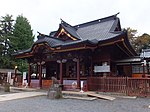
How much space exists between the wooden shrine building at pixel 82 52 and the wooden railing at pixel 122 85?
1184 mm

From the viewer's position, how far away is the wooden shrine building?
16.9 metres

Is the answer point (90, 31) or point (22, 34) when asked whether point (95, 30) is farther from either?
point (22, 34)

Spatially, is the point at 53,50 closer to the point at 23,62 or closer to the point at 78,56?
the point at 78,56

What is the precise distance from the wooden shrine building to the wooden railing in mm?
1184

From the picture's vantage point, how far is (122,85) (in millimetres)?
14531

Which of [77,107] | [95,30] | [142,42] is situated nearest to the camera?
[77,107]

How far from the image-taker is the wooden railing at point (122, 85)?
1357 centimetres

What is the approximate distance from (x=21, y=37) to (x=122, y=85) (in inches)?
979

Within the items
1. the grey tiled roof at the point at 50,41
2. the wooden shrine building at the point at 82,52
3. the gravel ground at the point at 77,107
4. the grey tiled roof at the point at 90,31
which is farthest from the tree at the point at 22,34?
the gravel ground at the point at 77,107

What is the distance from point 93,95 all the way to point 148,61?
6.89 meters

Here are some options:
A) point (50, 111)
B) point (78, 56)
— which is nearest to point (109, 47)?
point (78, 56)

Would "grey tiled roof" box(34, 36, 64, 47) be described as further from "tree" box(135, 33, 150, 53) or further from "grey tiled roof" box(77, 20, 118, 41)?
"tree" box(135, 33, 150, 53)

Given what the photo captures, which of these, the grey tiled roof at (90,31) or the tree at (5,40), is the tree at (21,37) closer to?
the tree at (5,40)

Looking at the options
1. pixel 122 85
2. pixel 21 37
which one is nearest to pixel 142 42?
pixel 21 37
